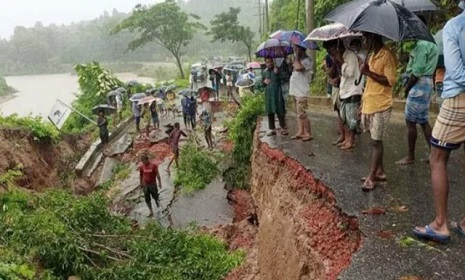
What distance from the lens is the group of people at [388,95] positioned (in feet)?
10.7

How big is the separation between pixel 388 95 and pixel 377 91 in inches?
5.0

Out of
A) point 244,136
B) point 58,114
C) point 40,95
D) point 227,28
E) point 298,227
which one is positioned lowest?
point 40,95

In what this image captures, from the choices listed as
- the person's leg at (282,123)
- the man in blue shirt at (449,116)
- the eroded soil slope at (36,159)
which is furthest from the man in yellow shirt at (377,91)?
the eroded soil slope at (36,159)

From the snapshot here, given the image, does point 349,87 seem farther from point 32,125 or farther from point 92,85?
point 92,85

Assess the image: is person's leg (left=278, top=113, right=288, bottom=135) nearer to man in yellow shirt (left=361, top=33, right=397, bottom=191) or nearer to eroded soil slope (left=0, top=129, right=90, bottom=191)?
man in yellow shirt (left=361, top=33, right=397, bottom=191)

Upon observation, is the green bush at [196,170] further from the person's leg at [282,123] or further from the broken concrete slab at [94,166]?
the person's leg at [282,123]

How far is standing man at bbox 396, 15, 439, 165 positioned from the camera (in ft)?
16.7

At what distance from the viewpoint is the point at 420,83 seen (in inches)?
207

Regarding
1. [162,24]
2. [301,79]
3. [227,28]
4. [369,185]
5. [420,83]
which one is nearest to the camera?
[369,185]

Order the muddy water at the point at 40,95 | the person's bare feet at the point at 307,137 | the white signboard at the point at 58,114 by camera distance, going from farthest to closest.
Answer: the muddy water at the point at 40,95
the white signboard at the point at 58,114
the person's bare feet at the point at 307,137

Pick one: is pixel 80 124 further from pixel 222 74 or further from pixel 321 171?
pixel 321 171

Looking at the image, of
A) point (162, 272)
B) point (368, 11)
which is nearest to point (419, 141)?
point (368, 11)

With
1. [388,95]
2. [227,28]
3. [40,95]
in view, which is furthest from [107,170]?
[40,95]

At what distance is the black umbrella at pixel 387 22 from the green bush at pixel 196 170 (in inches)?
313
